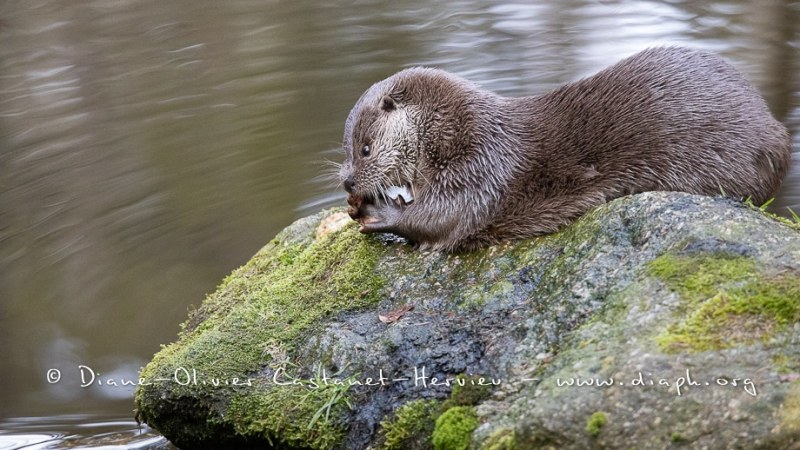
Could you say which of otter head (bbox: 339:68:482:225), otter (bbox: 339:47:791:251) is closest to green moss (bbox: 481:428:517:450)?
otter (bbox: 339:47:791:251)

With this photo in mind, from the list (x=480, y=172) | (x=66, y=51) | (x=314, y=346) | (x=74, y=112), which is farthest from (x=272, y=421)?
(x=66, y=51)

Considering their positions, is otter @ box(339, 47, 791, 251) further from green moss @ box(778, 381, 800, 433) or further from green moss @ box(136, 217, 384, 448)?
green moss @ box(778, 381, 800, 433)

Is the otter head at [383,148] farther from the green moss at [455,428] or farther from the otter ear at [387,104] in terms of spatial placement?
the green moss at [455,428]

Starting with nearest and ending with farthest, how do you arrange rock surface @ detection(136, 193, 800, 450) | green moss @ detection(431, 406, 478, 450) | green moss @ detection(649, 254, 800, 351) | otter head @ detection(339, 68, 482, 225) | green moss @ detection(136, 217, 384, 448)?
rock surface @ detection(136, 193, 800, 450) < green moss @ detection(649, 254, 800, 351) < green moss @ detection(431, 406, 478, 450) < green moss @ detection(136, 217, 384, 448) < otter head @ detection(339, 68, 482, 225)

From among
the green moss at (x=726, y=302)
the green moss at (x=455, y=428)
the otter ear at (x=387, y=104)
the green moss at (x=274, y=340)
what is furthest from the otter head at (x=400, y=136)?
the green moss at (x=726, y=302)

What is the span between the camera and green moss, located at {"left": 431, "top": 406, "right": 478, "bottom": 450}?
3.32 m

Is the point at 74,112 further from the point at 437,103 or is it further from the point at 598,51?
the point at 437,103

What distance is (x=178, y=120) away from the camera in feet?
32.2

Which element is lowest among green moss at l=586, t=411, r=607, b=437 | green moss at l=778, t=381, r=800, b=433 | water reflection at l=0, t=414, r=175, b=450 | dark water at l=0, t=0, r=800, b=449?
water reflection at l=0, t=414, r=175, b=450

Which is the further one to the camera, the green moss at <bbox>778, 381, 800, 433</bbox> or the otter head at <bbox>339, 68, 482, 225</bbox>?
the otter head at <bbox>339, 68, 482, 225</bbox>

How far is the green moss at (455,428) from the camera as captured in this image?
10.9 feet

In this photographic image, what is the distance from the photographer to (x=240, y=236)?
757 centimetres

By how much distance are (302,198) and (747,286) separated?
17.4 feet

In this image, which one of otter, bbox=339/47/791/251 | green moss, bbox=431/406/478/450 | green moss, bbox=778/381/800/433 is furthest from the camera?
otter, bbox=339/47/791/251
